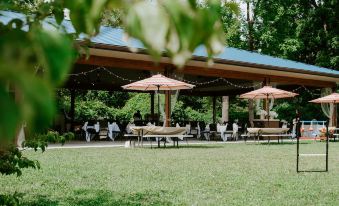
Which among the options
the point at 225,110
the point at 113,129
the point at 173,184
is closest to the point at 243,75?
the point at 113,129

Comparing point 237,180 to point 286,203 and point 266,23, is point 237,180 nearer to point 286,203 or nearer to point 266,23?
point 286,203

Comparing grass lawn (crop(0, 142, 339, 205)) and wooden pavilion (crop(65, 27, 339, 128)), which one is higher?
wooden pavilion (crop(65, 27, 339, 128))

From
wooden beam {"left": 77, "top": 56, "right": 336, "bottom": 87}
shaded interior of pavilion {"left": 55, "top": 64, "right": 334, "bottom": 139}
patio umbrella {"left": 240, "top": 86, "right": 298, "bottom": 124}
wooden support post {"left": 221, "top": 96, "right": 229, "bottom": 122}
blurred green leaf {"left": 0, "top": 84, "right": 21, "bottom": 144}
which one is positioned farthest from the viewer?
wooden support post {"left": 221, "top": 96, "right": 229, "bottom": 122}

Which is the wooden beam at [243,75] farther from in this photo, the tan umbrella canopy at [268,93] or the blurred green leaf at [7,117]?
the blurred green leaf at [7,117]

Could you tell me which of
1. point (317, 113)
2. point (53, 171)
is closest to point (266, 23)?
point (317, 113)

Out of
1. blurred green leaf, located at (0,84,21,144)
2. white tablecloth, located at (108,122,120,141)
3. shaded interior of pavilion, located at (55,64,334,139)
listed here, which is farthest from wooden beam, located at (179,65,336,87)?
blurred green leaf, located at (0,84,21,144)

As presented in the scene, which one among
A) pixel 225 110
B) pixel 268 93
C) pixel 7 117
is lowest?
pixel 7 117

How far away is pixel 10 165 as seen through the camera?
316 cm

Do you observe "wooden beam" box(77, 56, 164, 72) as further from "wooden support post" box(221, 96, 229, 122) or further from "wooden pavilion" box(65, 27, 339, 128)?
"wooden support post" box(221, 96, 229, 122)

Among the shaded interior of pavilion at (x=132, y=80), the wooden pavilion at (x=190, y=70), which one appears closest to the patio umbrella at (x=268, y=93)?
the wooden pavilion at (x=190, y=70)

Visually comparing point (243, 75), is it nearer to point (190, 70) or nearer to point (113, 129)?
point (190, 70)

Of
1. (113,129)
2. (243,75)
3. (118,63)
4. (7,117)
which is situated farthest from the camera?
(243,75)

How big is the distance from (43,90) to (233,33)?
32063 mm

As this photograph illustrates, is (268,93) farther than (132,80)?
No
